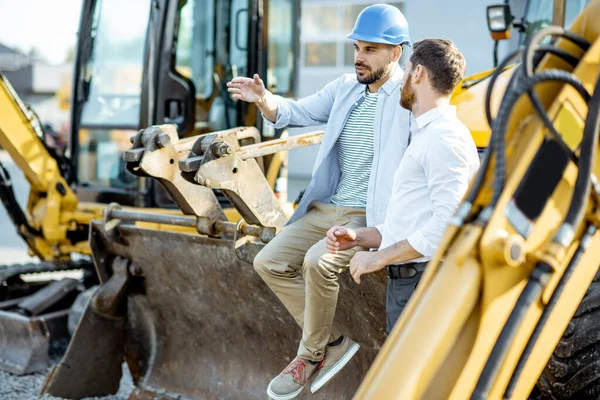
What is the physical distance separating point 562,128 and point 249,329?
2.99 metres

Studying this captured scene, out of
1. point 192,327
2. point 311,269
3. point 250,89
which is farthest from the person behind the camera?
point 192,327

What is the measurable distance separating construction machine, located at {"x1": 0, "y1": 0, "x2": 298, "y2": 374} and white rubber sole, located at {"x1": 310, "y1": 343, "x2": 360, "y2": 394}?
290cm

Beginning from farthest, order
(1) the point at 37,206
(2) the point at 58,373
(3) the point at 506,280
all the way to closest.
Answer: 1. (1) the point at 37,206
2. (2) the point at 58,373
3. (3) the point at 506,280

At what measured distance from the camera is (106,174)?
7.47 metres

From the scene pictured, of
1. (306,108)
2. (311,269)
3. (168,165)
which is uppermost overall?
(306,108)

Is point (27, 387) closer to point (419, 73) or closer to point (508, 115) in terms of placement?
point (419, 73)

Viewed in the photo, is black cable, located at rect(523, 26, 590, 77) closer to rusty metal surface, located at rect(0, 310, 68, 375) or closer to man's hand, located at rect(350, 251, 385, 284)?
man's hand, located at rect(350, 251, 385, 284)

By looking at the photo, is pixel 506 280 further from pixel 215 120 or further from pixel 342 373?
pixel 215 120

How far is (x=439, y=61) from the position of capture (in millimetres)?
3221

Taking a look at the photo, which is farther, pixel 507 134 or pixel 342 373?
pixel 342 373

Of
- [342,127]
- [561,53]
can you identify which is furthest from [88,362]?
[561,53]

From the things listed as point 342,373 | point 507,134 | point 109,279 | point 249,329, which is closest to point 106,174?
point 109,279

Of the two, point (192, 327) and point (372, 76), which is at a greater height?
point (372, 76)

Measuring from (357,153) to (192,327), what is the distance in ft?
5.91
